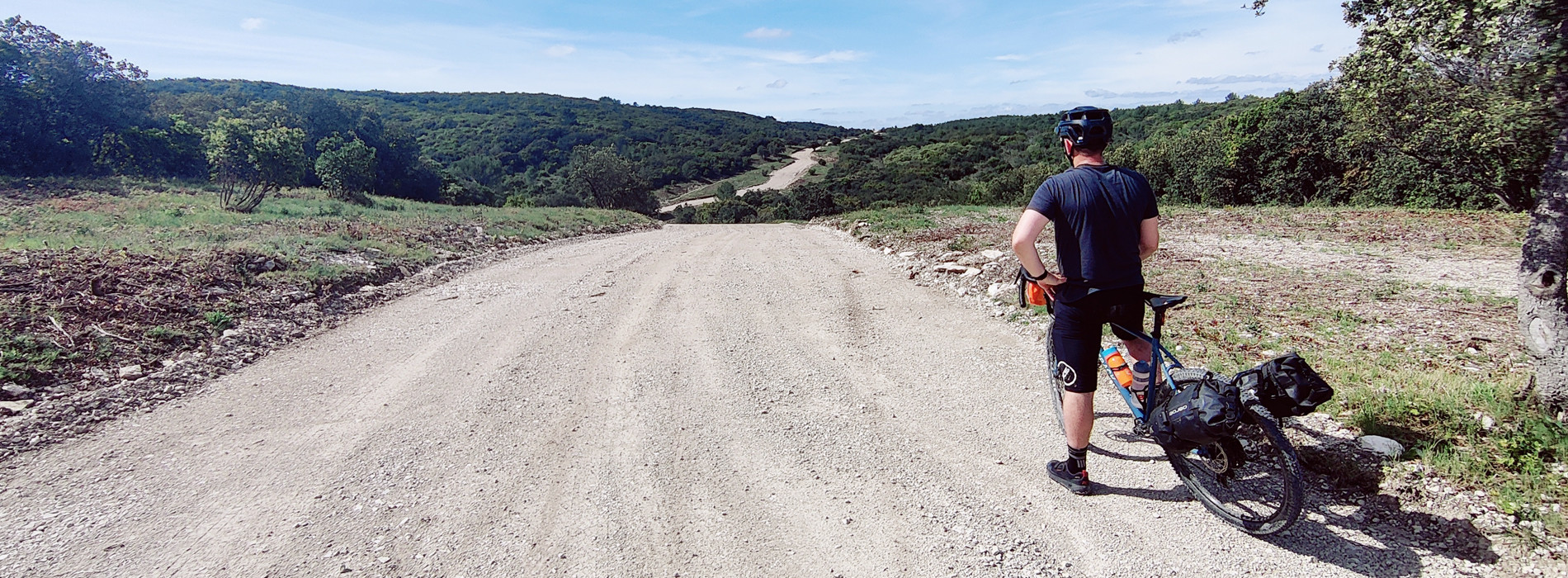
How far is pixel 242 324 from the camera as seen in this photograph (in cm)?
669

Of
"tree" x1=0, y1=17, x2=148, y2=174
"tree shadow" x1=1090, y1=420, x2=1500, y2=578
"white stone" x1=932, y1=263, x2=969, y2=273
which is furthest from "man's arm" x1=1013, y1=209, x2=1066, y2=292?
"tree" x1=0, y1=17, x2=148, y2=174

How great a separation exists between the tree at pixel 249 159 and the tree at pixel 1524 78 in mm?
22865

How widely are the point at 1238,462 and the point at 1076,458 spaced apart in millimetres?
706

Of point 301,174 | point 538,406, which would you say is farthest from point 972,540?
point 301,174

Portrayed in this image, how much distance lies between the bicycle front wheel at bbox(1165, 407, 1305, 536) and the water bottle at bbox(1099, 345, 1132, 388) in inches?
17.8

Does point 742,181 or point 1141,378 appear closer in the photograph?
point 1141,378

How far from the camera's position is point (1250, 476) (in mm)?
3424

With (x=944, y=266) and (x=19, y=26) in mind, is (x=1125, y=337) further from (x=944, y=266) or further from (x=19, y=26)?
(x=19, y=26)

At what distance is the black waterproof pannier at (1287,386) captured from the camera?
8.93 ft

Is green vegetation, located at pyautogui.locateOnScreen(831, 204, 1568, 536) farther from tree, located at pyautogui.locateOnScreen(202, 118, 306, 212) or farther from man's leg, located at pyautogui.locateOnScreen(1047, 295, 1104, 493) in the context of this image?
tree, located at pyautogui.locateOnScreen(202, 118, 306, 212)

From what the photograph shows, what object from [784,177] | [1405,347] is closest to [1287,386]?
[1405,347]

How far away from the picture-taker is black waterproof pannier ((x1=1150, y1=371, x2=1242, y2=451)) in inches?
110

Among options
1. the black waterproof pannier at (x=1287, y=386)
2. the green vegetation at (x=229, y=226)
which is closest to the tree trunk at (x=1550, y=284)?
the black waterproof pannier at (x=1287, y=386)

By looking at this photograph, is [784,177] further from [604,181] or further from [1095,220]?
[1095,220]
